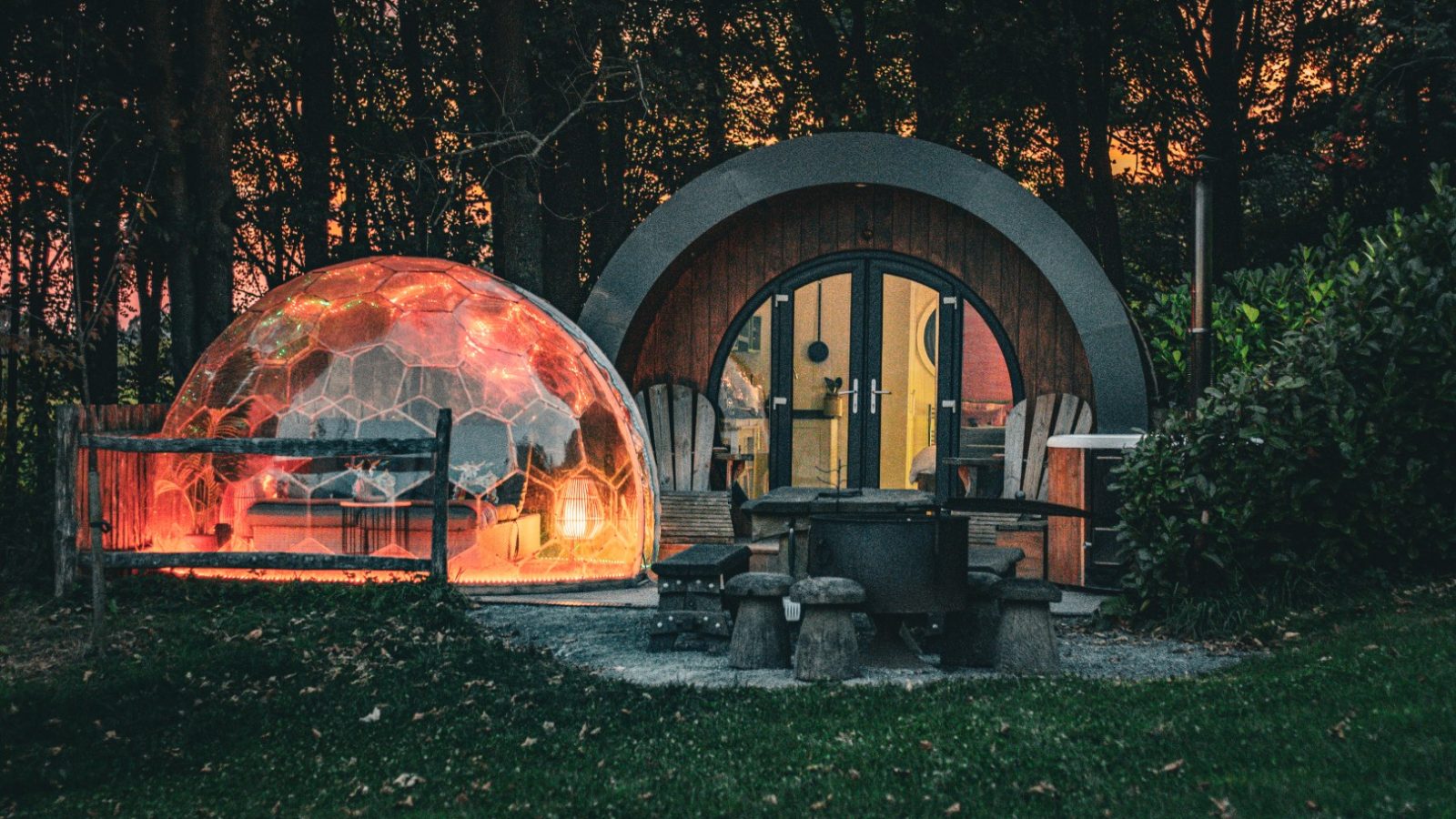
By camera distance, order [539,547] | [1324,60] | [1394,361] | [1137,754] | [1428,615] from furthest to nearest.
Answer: [1324,60], [539,547], [1394,361], [1428,615], [1137,754]

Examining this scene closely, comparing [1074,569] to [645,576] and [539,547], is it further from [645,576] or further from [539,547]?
[539,547]

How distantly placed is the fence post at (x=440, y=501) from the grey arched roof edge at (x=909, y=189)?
10.3 feet

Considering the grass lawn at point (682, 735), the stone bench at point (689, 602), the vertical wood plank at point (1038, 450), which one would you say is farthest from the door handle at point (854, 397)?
the grass lawn at point (682, 735)

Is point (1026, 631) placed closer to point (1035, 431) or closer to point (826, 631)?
point (826, 631)

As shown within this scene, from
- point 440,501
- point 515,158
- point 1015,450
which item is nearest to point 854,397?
point 1015,450

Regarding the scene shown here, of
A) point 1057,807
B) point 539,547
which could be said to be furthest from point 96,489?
point 1057,807

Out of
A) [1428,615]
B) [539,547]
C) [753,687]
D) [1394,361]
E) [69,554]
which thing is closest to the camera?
[753,687]

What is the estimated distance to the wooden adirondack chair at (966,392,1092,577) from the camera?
37.8 ft

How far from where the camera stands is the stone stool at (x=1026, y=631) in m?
7.61

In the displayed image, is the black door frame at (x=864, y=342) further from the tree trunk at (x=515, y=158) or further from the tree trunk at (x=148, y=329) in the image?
the tree trunk at (x=148, y=329)

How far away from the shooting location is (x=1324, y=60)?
18.0 m

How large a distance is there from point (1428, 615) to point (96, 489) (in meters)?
7.31

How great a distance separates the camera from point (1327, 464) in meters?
8.68

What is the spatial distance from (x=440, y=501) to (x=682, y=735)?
3802 millimetres
